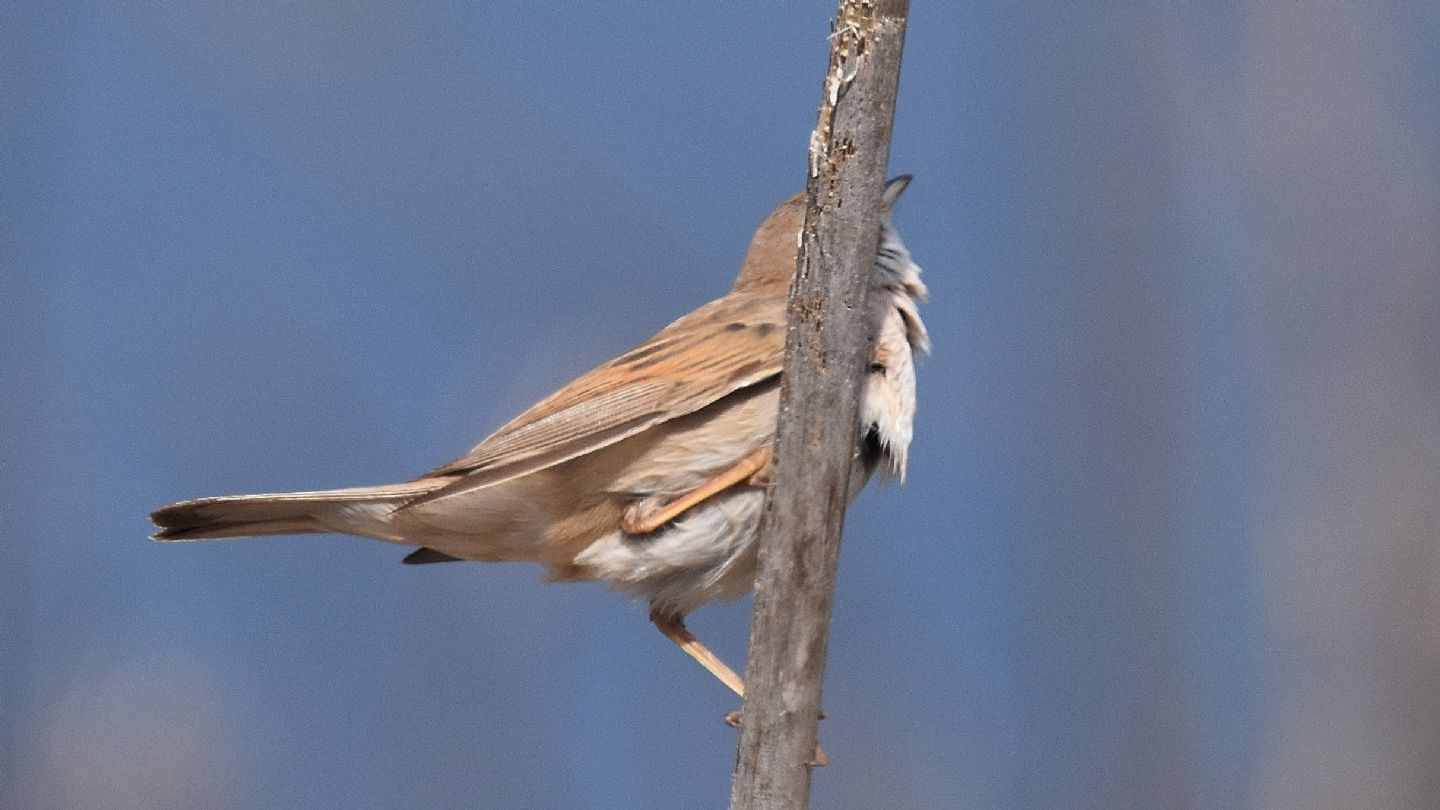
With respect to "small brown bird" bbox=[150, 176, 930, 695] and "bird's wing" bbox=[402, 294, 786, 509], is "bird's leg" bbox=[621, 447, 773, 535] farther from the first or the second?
"bird's wing" bbox=[402, 294, 786, 509]

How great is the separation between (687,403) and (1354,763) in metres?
2.15

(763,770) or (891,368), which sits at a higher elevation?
(891,368)

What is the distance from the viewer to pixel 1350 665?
4090 mm

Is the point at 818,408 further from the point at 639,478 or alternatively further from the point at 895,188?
the point at 895,188

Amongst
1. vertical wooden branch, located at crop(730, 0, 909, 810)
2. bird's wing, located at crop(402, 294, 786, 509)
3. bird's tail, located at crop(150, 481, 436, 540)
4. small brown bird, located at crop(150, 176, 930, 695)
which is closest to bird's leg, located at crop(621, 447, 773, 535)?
small brown bird, located at crop(150, 176, 930, 695)

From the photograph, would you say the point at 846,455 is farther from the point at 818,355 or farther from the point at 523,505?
the point at 523,505

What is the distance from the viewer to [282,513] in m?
3.70

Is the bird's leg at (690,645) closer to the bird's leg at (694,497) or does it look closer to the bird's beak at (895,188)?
the bird's leg at (694,497)

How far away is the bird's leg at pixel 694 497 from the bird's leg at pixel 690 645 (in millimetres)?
434

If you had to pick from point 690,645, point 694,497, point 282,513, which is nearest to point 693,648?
point 690,645

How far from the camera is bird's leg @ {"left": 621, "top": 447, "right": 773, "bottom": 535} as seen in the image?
3.60m

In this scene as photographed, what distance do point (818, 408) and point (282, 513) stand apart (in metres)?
1.71

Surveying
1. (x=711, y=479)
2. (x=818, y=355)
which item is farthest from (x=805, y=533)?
(x=711, y=479)

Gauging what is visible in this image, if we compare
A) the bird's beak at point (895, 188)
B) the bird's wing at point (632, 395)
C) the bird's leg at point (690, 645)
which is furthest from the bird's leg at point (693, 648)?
the bird's beak at point (895, 188)
